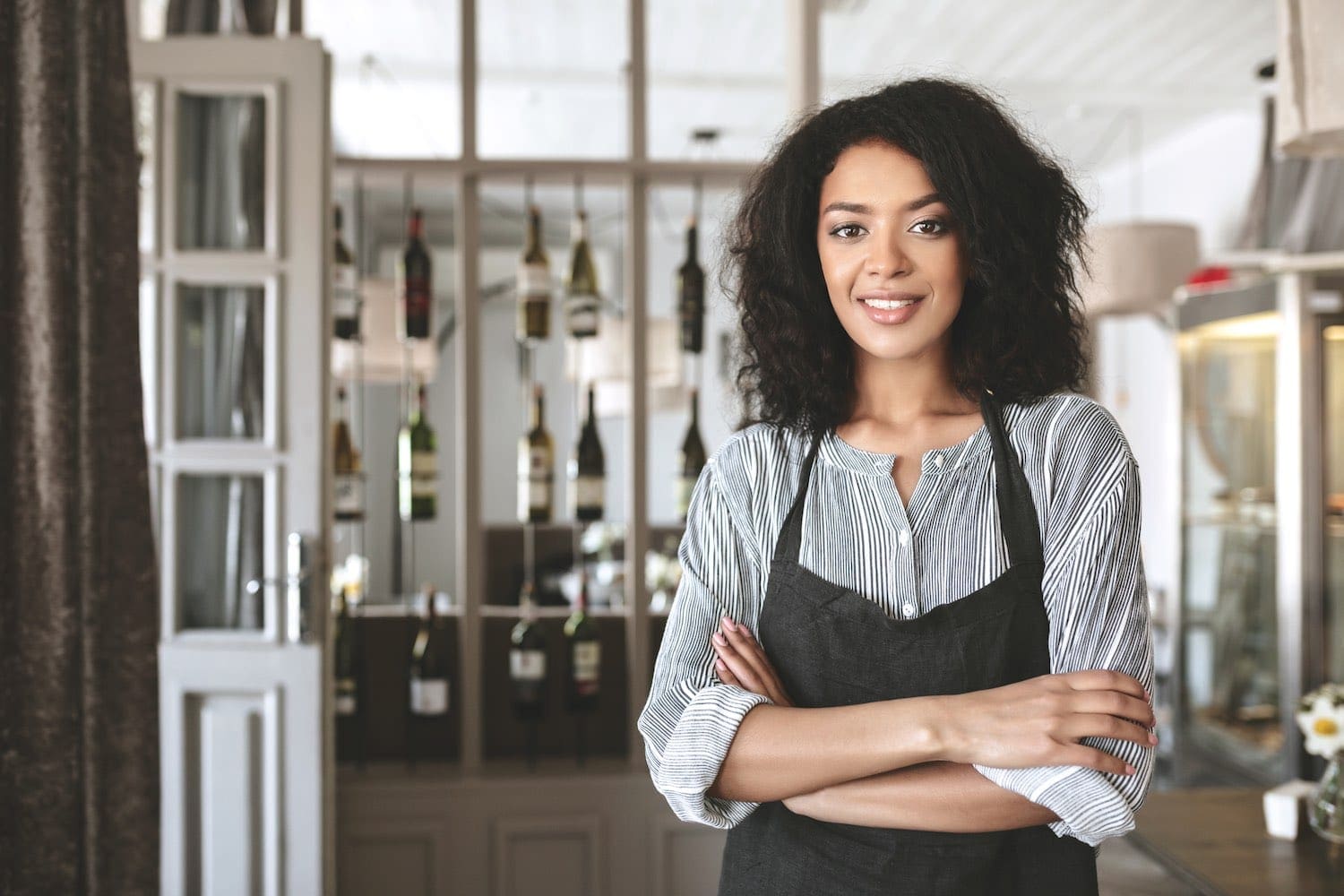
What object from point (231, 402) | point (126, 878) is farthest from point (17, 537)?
point (231, 402)

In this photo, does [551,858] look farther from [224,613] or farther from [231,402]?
[231,402]

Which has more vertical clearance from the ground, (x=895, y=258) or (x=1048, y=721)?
(x=895, y=258)

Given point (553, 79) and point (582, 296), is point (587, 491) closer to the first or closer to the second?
point (582, 296)

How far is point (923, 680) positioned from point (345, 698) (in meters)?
2.12

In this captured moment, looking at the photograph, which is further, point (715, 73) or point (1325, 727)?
point (715, 73)

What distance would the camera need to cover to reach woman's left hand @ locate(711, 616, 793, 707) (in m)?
1.19

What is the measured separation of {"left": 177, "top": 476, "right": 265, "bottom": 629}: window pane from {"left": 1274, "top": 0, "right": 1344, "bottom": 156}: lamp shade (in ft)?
7.07

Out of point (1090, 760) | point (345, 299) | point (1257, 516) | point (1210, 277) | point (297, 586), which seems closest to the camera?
point (1090, 760)

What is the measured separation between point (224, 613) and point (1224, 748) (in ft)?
12.2

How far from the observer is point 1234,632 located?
171 inches

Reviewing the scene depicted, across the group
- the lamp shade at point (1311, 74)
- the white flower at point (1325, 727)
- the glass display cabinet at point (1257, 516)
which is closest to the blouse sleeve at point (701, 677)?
the lamp shade at point (1311, 74)

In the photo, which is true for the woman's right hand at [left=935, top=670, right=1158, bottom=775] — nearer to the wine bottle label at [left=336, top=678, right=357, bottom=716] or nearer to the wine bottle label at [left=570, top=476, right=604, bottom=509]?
the wine bottle label at [left=570, top=476, right=604, bottom=509]

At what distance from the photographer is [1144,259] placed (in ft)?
12.3

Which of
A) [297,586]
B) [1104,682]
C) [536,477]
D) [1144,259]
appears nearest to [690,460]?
[536,477]
